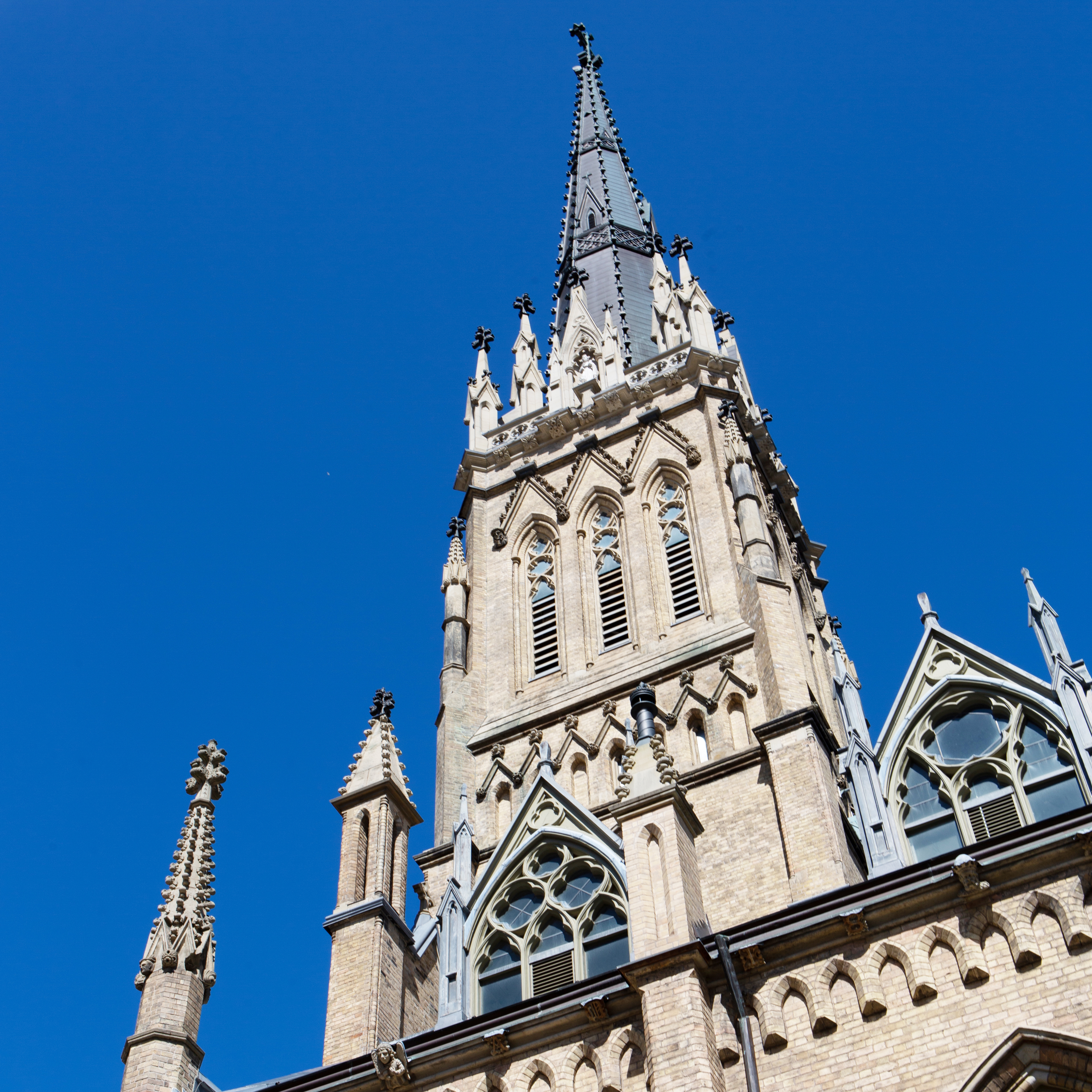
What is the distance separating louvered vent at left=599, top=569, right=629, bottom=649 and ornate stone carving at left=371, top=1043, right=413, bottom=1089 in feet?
38.4

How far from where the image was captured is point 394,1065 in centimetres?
1725

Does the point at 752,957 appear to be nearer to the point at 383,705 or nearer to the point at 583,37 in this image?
the point at 383,705

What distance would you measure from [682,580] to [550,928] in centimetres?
979

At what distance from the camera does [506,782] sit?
85.8 feet

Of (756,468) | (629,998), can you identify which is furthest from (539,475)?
(629,998)

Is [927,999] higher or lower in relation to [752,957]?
lower

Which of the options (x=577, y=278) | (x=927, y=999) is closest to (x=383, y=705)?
(x=927, y=999)

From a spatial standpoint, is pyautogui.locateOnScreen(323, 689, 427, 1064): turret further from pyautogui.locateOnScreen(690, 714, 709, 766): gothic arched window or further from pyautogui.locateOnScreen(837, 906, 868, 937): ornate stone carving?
pyautogui.locateOnScreen(837, 906, 868, 937): ornate stone carving

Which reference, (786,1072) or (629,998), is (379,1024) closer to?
(629,998)

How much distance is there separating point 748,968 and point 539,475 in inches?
709

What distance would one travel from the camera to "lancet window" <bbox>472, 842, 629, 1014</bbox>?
1925 centimetres

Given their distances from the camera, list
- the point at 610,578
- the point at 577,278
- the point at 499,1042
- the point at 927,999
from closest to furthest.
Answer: the point at 927,999 < the point at 499,1042 < the point at 610,578 < the point at 577,278

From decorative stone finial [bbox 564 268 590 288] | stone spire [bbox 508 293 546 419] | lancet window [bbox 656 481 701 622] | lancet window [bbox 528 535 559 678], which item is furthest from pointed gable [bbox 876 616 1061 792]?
decorative stone finial [bbox 564 268 590 288]

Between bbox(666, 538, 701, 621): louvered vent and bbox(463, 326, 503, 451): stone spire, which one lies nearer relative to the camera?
bbox(666, 538, 701, 621): louvered vent
